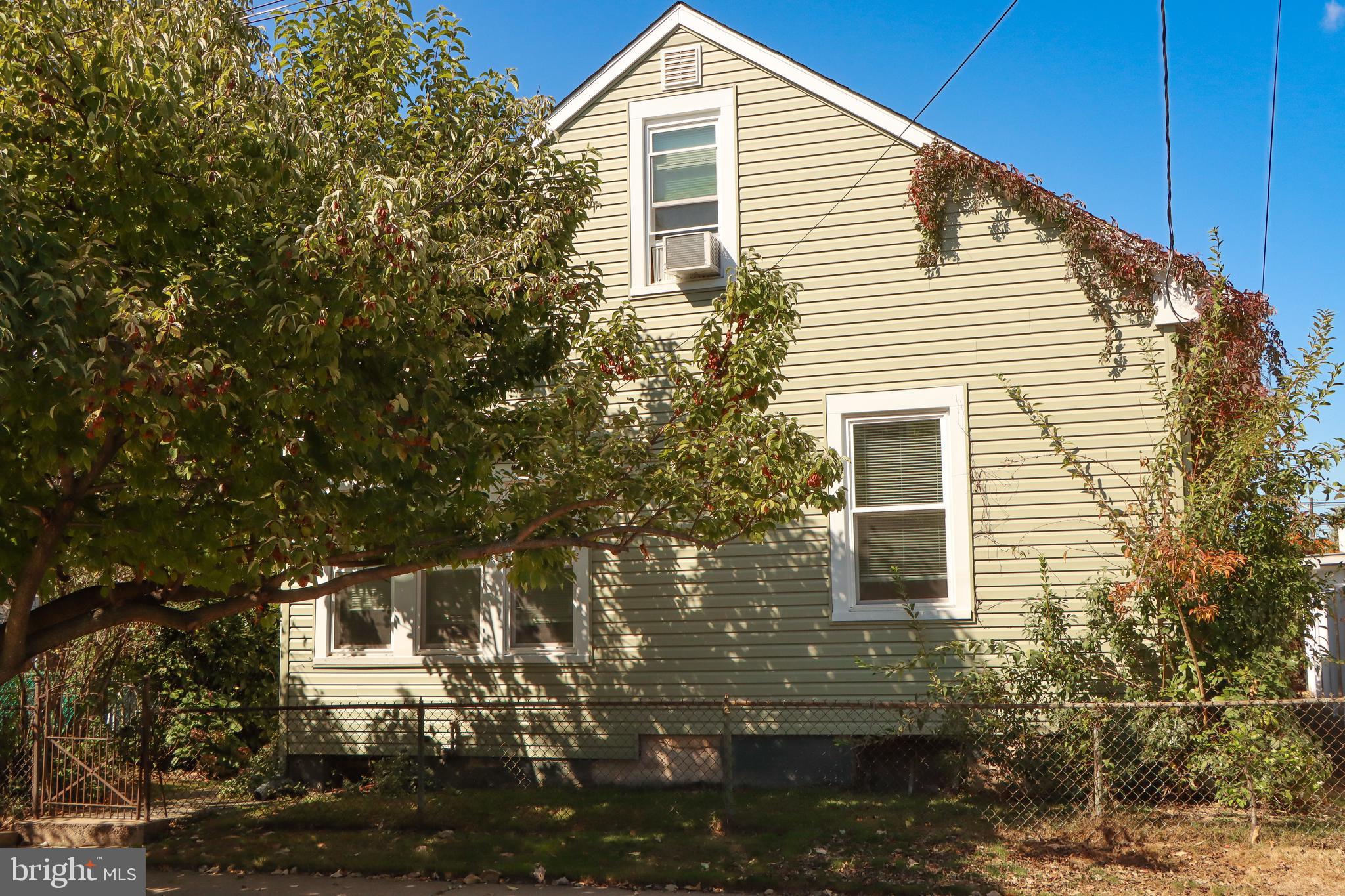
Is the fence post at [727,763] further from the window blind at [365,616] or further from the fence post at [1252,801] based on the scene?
the window blind at [365,616]

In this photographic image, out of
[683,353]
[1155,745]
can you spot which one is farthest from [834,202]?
[1155,745]

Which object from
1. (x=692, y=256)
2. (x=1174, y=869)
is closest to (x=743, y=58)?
(x=692, y=256)

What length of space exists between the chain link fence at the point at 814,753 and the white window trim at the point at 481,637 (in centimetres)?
50

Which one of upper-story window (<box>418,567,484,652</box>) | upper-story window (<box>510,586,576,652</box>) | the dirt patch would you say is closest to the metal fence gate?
upper-story window (<box>418,567,484,652</box>)

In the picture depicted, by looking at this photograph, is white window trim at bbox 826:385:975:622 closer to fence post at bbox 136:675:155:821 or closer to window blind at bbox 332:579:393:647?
window blind at bbox 332:579:393:647

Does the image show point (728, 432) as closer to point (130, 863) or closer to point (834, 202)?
point (834, 202)

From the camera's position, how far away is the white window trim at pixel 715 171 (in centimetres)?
1138

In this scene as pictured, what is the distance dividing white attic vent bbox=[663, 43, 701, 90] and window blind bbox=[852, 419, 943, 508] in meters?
4.13

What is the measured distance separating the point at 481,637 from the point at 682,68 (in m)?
6.39

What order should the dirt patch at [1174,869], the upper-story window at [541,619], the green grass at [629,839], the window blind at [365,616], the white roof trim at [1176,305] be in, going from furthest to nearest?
the window blind at [365,616], the upper-story window at [541,619], the white roof trim at [1176,305], the green grass at [629,839], the dirt patch at [1174,869]

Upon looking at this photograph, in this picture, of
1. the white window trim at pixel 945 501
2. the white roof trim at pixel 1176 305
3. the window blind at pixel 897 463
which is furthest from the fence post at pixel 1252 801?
the white roof trim at pixel 1176 305

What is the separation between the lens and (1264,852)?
303 inches

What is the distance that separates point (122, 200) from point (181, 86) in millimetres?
723

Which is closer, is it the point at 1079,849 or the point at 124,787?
the point at 1079,849
